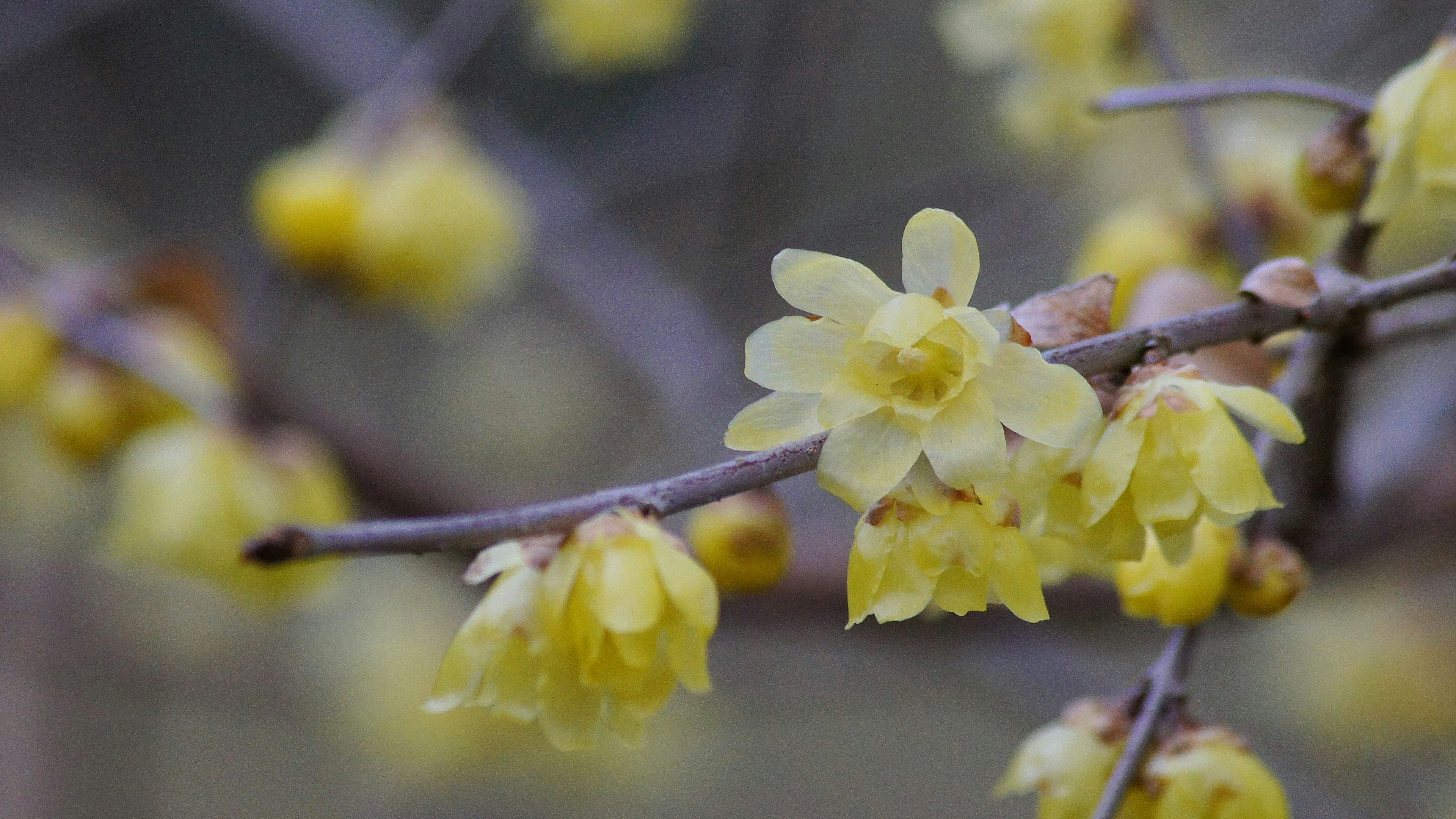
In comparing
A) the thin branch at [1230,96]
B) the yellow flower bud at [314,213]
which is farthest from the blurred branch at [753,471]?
the yellow flower bud at [314,213]

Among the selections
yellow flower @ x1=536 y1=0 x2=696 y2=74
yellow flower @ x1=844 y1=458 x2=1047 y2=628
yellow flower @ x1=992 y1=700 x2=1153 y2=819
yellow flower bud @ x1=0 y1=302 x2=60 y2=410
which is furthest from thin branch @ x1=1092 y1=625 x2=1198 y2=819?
yellow flower @ x1=536 y1=0 x2=696 y2=74

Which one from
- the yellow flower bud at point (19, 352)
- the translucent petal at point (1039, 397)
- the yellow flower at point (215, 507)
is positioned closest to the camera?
the translucent petal at point (1039, 397)

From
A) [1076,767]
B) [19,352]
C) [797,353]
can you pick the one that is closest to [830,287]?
[797,353]

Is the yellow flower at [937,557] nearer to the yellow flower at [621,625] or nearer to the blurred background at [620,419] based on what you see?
the yellow flower at [621,625]

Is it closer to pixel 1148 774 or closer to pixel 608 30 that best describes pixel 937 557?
pixel 1148 774

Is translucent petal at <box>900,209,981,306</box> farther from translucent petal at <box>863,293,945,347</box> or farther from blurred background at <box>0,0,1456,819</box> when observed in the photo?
blurred background at <box>0,0,1456,819</box>

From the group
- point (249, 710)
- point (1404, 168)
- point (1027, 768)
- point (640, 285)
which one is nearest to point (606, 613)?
point (1027, 768)
